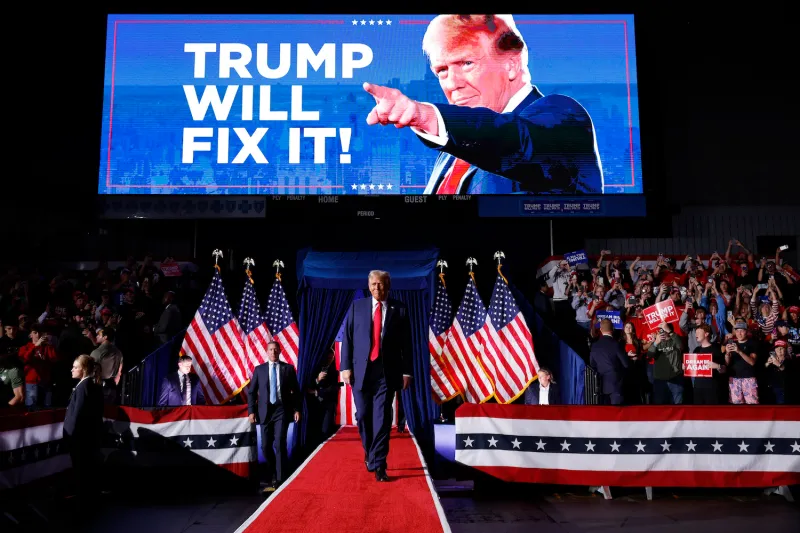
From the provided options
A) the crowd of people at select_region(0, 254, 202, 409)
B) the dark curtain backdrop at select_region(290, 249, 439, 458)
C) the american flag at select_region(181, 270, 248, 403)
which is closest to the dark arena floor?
the crowd of people at select_region(0, 254, 202, 409)

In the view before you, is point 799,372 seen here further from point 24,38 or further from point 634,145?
point 24,38

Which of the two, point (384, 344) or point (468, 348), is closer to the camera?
point (384, 344)

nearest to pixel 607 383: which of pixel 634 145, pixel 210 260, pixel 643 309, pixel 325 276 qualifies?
pixel 643 309

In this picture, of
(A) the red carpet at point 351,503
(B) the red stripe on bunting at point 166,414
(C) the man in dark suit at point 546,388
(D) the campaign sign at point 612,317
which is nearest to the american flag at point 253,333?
(B) the red stripe on bunting at point 166,414

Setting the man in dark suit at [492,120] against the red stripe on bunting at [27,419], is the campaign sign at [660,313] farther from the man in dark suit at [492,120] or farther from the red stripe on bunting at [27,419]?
the red stripe on bunting at [27,419]

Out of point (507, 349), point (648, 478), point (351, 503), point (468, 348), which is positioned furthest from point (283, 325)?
point (351, 503)

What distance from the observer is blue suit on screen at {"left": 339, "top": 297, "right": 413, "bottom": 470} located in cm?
598

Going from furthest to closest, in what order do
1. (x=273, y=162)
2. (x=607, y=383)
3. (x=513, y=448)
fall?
(x=273, y=162) → (x=607, y=383) → (x=513, y=448)

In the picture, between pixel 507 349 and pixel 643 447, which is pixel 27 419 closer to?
pixel 643 447

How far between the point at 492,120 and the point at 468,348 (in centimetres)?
504

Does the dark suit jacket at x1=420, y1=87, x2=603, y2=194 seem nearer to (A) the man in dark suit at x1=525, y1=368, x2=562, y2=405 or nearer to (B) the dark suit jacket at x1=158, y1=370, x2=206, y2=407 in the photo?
(A) the man in dark suit at x1=525, y1=368, x2=562, y2=405

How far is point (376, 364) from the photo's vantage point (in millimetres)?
6031

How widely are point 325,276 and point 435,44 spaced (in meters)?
5.87

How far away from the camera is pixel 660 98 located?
17859 millimetres
